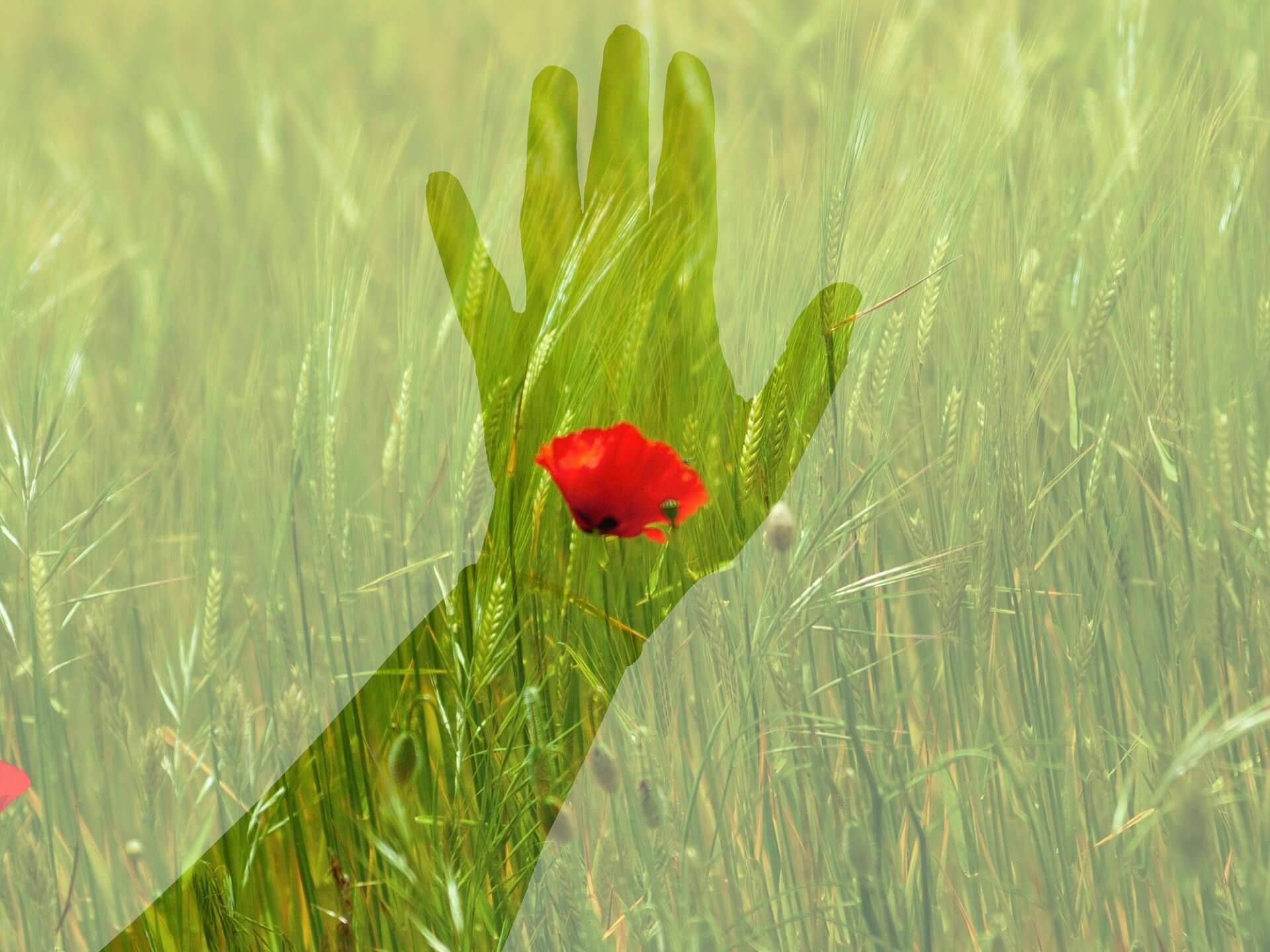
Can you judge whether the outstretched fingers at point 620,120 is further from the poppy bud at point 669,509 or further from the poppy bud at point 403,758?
the poppy bud at point 403,758

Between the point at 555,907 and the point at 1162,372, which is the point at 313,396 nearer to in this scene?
the point at 555,907

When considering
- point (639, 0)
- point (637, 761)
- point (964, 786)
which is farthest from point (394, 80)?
point (964, 786)

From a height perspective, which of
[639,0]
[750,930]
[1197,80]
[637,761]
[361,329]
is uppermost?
[639,0]

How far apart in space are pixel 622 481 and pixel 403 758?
0.70 feet

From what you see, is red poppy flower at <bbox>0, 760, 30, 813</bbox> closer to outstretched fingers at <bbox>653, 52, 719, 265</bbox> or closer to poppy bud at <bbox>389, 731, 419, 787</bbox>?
poppy bud at <bbox>389, 731, 419, 787</bbox>

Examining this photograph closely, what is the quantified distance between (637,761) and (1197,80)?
0.60m

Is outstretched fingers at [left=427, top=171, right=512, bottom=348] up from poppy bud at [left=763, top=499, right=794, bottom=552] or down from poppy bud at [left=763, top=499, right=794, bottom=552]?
up

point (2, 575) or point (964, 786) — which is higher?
point (2, 575)

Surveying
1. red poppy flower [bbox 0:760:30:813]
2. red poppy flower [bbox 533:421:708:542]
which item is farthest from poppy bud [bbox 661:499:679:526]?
red poppy flower [bbox 0:760:30:813]

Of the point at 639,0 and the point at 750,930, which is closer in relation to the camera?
the point at 750,930

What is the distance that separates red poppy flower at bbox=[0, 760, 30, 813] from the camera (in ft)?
2.29

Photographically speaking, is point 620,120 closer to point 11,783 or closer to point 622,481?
point 622,481

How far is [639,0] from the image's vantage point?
2.66 feet

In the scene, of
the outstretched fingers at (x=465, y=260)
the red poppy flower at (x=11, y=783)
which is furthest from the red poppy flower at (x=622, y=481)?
the red poppy flower at (x=11, y=783)
